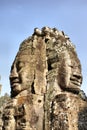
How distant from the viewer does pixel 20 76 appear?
36.5 feet

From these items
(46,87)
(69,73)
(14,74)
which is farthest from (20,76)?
(69,73)

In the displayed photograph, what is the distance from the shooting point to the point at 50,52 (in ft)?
37.0

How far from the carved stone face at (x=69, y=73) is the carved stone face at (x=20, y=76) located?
107cm

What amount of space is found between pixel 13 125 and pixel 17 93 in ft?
3.27

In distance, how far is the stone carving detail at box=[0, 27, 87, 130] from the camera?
983 cm

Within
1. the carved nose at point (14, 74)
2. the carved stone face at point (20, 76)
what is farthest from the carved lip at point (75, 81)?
the carved nose at point (14, 74)

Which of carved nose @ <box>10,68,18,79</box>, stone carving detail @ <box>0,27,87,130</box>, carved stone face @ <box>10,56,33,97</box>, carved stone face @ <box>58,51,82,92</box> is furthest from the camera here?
carved nose @ <box>10,68,18,79</box>

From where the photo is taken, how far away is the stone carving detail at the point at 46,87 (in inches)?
387

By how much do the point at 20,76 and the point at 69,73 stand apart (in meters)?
1.61

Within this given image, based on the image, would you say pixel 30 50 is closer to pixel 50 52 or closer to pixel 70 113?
pixel 50 52

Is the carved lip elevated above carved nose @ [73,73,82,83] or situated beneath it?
situated beneath

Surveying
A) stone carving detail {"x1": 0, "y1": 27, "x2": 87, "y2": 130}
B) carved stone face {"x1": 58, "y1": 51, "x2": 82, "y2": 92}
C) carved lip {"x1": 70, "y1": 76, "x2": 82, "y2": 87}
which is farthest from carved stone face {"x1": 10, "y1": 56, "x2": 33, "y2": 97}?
carved lip {"x1": 70, "y1": 76, "x2": 82, "y2": 87}

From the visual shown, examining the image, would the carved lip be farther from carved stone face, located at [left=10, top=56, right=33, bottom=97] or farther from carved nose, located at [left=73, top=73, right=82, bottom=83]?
carved stone face, located at [left=10, top=56, right=33, bottom=97]

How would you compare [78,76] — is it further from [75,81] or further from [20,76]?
[20,76]
